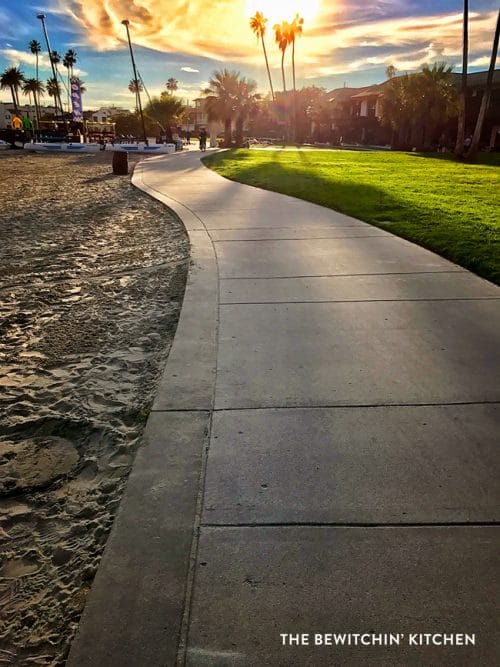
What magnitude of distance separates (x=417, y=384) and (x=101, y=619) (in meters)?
2.46

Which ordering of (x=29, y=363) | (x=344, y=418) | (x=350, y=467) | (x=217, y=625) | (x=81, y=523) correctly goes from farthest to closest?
(x=29, y=363)
(x=344, y=418)
(x=350, y=467)
(x=81, y=523)
(x=217, y=625)

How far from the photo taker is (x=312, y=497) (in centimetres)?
240

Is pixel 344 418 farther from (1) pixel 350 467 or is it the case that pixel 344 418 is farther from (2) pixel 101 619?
(2) pixel 101 619

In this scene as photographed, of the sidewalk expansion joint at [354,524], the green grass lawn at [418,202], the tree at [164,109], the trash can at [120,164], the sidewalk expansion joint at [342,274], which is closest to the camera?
the sidewalk expansion joint at [354,524]

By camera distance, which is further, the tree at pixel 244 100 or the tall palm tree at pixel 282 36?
the tall palm tree at pixel 282 36

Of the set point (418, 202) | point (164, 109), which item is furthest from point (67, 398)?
point (164, 109)

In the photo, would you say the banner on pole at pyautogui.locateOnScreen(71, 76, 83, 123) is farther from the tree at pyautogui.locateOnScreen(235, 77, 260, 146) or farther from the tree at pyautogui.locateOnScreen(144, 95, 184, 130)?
the tree at pyautogui.locateOnScreen(144, 95, 184, 130)

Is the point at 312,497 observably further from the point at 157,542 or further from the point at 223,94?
the point at 223,94

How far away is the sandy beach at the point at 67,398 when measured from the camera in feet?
6.72

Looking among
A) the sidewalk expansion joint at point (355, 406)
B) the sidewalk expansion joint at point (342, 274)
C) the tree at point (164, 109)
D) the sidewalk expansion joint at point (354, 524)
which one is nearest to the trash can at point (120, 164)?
the sidewalk expansion joint at point (342, 274)

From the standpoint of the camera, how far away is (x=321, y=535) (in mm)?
2191

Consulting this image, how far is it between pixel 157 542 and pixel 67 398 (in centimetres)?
159

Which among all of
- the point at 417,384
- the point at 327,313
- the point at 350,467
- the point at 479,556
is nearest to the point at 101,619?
the point at 350,467

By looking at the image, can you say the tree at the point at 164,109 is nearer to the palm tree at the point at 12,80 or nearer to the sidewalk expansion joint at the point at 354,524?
the palm tree at the point at 12,80
